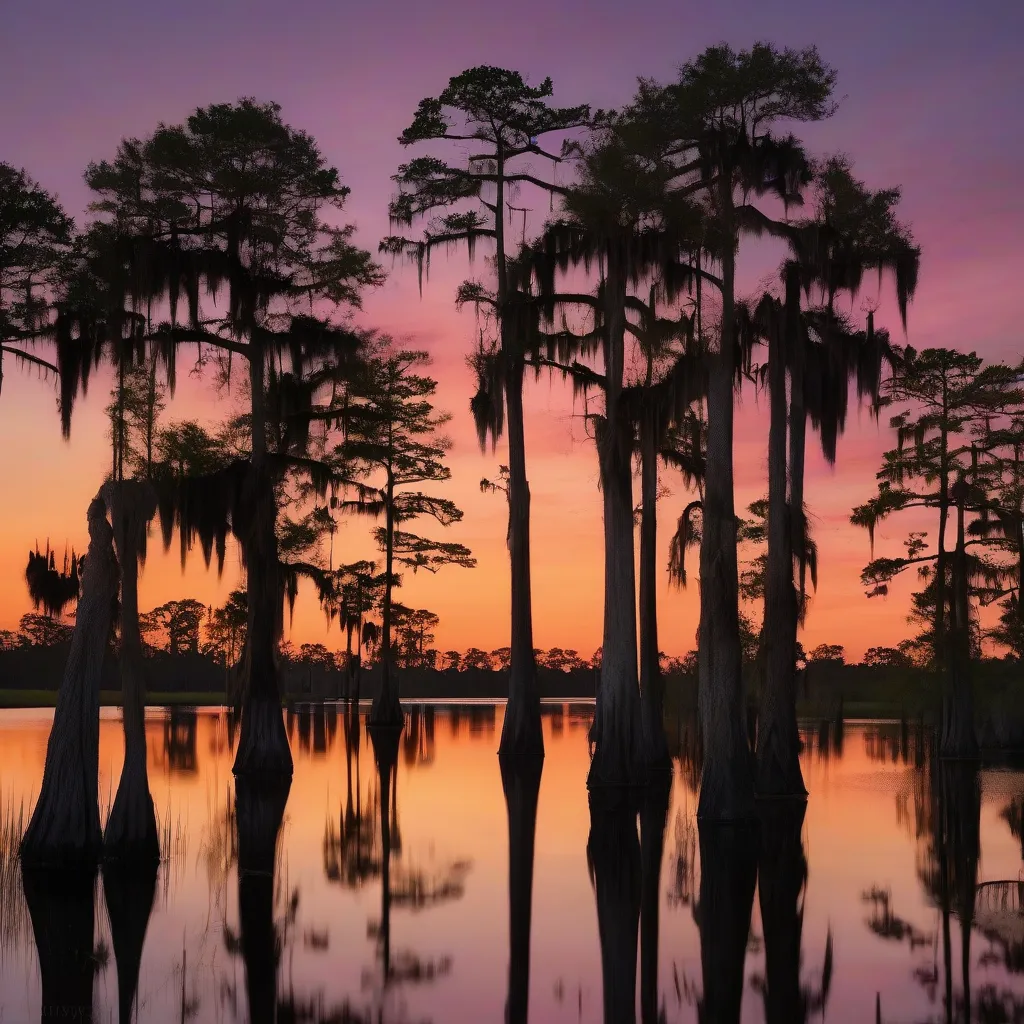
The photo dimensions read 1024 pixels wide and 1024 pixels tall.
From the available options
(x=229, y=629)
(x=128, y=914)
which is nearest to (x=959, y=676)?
(x=128, y=914)

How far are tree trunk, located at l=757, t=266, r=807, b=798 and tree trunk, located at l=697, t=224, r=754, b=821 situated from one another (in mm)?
2727

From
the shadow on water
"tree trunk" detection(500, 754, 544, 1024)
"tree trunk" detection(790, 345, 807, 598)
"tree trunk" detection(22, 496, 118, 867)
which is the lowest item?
the shadow on water

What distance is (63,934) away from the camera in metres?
12.7

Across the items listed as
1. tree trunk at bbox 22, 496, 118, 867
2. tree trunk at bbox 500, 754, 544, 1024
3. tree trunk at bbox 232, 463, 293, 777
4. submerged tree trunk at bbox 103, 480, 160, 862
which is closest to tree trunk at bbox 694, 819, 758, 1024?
tree trunk at bbox 500, 754, 544, 1024

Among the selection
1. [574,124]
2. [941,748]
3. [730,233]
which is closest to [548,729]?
[941,748]

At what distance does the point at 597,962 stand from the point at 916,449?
3211 centimetres

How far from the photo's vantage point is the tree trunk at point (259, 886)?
10.7 m

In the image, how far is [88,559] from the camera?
1717cm

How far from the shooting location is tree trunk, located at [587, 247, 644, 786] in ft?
92.1

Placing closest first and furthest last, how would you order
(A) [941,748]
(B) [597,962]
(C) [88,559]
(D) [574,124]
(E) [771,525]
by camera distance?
(B) [597,962] → (C) [88,559] → (E) [771,525] → (D) [574,124] → (A) [941,748]

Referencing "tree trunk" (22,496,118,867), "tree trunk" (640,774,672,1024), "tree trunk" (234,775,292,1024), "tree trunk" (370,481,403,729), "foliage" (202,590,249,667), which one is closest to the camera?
"tree trunk" (234,775,292,1024)

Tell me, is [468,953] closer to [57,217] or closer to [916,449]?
[57,217]

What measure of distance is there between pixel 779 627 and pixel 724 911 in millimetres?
11855

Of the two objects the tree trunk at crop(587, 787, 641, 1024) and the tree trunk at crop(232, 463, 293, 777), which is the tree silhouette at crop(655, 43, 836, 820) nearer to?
the tree trunk at crop(587, 787, 641, 1024)
